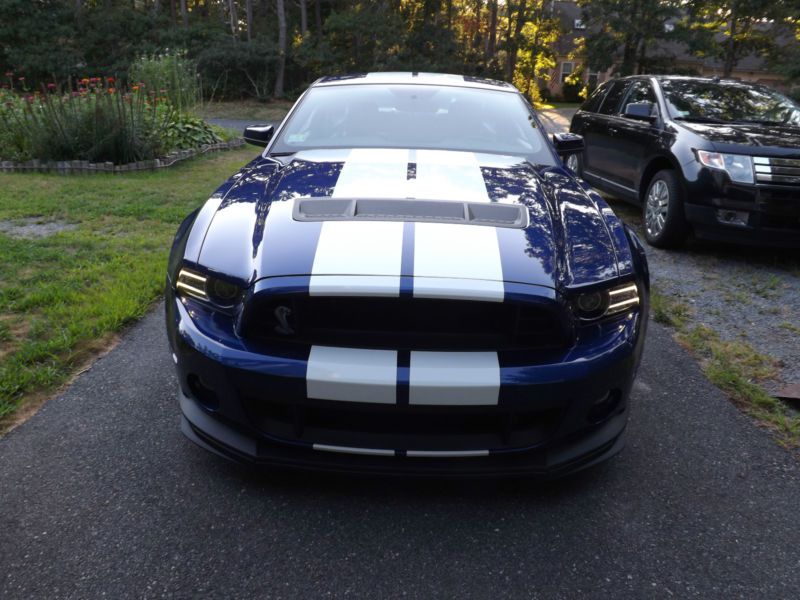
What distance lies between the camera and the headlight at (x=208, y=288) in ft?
6.69

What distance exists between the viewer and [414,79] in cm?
390

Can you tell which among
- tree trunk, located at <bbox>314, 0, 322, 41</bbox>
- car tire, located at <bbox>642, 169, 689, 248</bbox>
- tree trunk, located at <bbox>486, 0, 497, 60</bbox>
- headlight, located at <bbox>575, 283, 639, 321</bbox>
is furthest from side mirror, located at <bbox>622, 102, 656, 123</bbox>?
tree trunk, located at <bbox>314, 0, 322, 41</bbox>

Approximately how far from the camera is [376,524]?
2.05 m

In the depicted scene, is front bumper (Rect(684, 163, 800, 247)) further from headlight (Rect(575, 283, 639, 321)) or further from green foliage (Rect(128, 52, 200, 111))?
green foliage (Rect(128, 52, 200, 111))

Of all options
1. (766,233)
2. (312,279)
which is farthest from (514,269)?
(766,233)

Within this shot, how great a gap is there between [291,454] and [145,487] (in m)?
0.61

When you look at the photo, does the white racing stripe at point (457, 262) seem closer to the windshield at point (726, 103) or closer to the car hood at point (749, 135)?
the car hood at point (749, 135)

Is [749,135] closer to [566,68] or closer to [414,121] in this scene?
[414,121]

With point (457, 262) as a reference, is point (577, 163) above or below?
below

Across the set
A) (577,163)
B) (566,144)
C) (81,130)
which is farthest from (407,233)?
(81,130)

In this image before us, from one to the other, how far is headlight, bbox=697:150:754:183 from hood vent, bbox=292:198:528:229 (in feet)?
10.7

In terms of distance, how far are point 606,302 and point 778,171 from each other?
3.56m

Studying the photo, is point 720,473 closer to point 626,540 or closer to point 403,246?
point 626,540

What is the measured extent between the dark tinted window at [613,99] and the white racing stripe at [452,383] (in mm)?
5989
